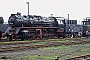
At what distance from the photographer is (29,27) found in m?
30.7

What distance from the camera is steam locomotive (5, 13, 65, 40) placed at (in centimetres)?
2939

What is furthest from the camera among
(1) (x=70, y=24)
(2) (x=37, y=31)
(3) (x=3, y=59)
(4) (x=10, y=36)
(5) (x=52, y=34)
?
(1) (x=70, y=24)

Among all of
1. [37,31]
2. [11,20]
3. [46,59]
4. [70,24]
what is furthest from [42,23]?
[46,59]

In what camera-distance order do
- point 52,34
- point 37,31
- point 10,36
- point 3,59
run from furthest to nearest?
point 52,34 < point 37,31 < point 10,36 < point 3,59

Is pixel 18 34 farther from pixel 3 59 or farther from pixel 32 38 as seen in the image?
pixel 3 59

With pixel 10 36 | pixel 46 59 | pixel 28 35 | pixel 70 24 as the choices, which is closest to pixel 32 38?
pixel 28 35

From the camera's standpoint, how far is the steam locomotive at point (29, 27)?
2939cm

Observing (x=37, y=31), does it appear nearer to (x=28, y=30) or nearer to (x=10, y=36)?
(x=28, y=30)

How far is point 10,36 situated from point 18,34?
94 cm

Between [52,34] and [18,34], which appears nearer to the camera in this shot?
[18,34]

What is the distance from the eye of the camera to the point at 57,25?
117 ft

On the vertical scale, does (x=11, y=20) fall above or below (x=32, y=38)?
above

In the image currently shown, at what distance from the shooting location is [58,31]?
35.4 meters

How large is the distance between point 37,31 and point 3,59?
1949 cm
